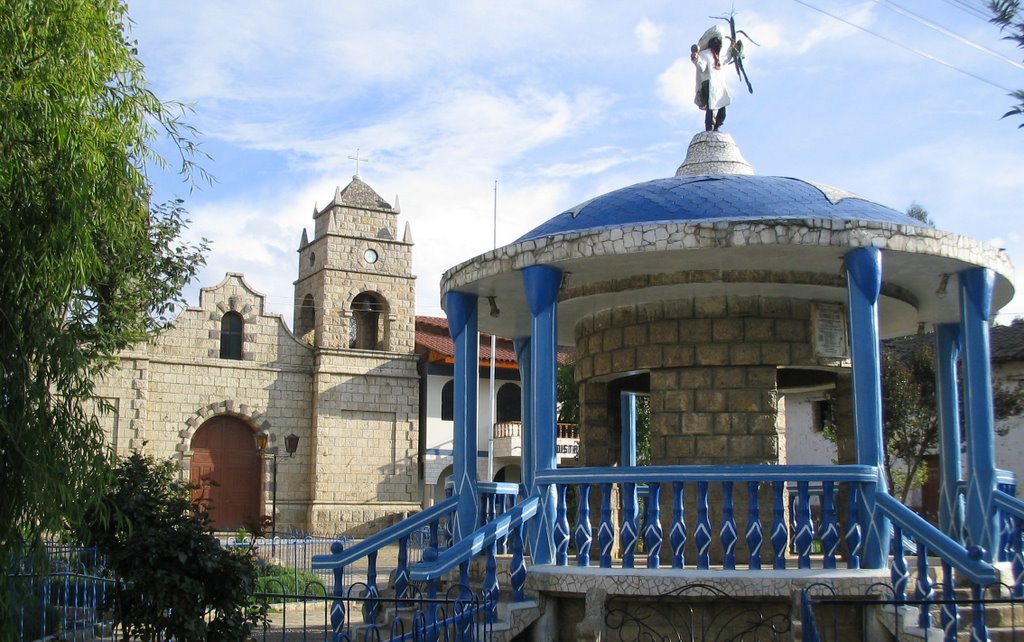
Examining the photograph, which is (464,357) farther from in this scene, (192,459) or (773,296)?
(192,459)

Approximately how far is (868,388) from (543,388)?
252cm

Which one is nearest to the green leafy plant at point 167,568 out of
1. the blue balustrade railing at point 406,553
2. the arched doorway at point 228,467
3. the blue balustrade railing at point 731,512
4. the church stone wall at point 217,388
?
the blue balustrade railing at point 406,553

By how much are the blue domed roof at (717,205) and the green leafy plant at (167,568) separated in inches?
138

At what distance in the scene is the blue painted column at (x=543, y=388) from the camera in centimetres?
872

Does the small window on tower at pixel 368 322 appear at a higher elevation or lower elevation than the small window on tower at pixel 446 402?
higher

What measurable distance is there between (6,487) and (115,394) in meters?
27.2

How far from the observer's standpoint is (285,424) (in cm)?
3547

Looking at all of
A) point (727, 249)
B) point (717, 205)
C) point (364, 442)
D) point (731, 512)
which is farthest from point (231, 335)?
point (731, 512)

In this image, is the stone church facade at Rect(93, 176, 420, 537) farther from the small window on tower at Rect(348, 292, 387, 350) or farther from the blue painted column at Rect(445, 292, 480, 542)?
the blue painted column at Rect(445, 292, 480, 542)

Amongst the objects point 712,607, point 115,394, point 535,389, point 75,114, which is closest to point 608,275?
point 535,389

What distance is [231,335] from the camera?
35.3 meters

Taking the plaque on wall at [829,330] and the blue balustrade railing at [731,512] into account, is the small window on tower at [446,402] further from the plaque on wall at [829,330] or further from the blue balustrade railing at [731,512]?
the blue balustrade railing at [731,512]

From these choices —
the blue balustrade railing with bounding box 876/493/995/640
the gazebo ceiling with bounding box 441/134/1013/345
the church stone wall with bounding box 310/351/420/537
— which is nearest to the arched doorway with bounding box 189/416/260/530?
the church stone wall with bounding box 310/351/420/537

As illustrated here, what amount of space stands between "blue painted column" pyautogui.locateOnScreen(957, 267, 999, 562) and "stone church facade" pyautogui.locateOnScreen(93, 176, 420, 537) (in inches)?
1037
